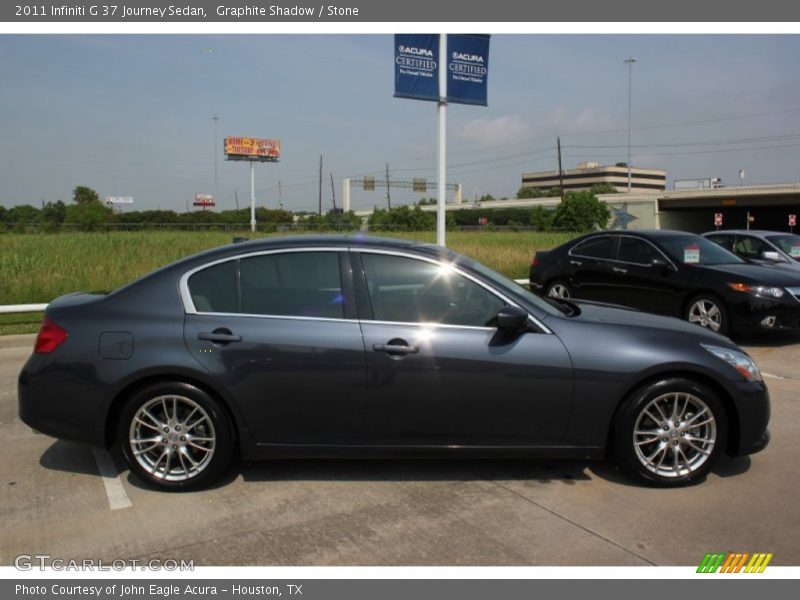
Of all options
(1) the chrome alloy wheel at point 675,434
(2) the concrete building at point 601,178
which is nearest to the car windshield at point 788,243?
(1) the chrome alloy wheel at point 675,434

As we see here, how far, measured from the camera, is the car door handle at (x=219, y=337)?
12.8ft

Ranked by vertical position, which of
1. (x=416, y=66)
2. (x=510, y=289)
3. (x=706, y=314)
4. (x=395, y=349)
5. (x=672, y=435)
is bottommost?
(x=672, y=435)

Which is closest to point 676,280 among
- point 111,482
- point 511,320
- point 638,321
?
point 638,321

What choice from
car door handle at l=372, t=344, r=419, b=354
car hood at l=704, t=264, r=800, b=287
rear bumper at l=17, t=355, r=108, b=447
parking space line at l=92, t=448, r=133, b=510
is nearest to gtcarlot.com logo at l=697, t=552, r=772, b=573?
car door handle at l=372, t=344, r=419, b=354

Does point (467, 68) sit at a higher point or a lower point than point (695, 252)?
higher

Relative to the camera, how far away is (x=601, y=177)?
499ft

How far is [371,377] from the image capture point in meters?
3.86

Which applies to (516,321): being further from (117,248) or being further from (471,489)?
(117,248)

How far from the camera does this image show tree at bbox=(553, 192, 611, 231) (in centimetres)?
6016

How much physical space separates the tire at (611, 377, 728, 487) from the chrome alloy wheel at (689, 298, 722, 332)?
502 cm

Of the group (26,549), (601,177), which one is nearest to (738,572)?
(26,549)

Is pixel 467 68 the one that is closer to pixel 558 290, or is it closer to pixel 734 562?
pixel 558 290

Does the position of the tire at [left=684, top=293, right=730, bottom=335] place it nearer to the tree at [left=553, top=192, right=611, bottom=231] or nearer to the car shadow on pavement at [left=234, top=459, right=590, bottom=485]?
the car shadow on pavement at [left=234, top=459, right=590, bottom=485]

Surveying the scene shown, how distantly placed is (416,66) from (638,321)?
29.1 feet
